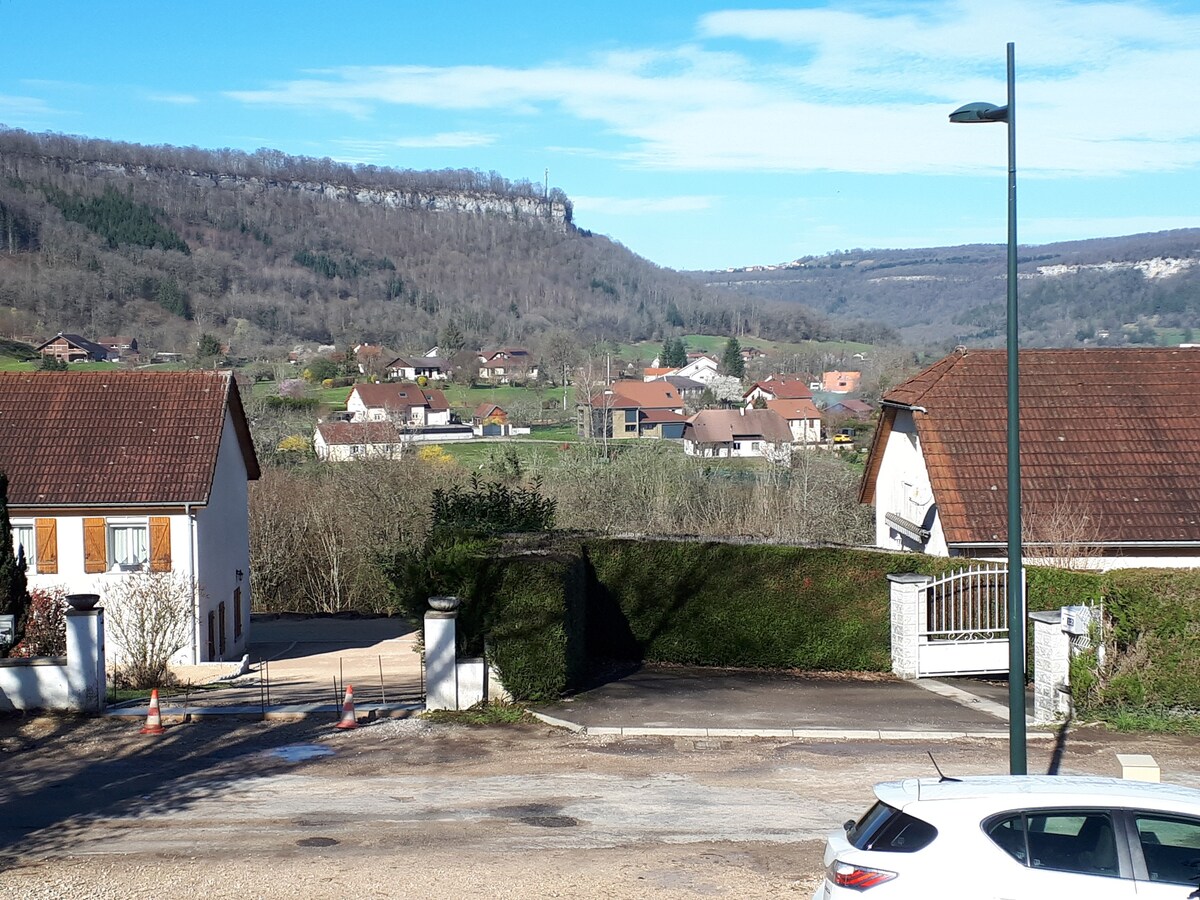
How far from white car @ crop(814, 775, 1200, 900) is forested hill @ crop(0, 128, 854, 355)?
109782mm

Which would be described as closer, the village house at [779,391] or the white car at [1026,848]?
the white car at [1026,848]

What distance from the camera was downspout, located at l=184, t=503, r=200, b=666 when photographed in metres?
27.8

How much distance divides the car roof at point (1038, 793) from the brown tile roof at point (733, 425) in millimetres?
69811

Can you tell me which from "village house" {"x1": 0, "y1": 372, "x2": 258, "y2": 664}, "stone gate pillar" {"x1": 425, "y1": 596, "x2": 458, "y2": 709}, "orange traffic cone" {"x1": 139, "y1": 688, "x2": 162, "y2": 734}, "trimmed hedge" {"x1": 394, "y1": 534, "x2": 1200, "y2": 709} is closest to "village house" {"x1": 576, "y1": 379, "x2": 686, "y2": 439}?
"village house" {"x1": 0, "y1": 372, "x2": 258, "y2": 664}

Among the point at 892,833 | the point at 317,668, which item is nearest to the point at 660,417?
the point at 317,668

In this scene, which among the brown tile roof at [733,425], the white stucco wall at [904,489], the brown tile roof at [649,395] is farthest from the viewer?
the brown tile roof at [649,395]

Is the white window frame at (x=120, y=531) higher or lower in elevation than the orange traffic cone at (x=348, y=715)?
higher

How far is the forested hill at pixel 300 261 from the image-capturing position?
12275cm

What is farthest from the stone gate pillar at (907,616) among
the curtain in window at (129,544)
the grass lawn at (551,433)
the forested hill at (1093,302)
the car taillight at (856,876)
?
the forested hill at (1093,302)

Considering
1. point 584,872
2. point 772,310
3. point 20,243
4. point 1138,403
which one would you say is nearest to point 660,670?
point 584,872

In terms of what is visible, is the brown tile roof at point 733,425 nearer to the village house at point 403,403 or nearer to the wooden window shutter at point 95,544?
the village house at point 403,403

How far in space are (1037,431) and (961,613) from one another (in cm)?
684

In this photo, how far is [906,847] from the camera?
6.26m

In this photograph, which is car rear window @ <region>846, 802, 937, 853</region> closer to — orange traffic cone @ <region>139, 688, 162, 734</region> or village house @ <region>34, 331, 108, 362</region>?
orange traffic cone @ <region>139, 688, 162, 734</region>
